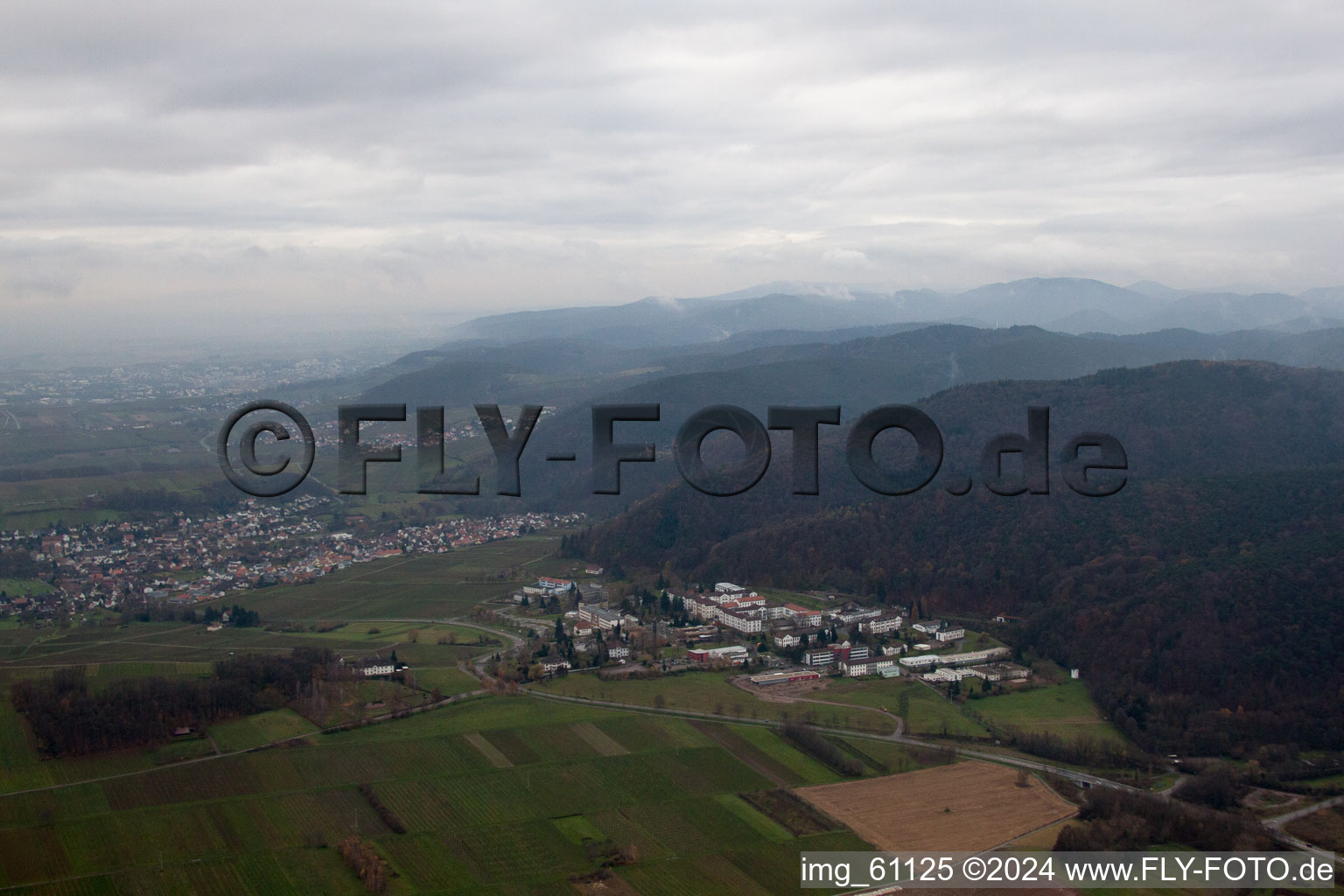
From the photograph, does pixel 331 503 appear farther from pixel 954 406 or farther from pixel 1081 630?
pixel 1081 630

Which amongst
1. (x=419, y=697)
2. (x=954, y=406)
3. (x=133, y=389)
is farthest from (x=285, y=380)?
(x=419, y=697)

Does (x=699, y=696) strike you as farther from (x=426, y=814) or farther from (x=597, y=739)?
(x=426, y=814)

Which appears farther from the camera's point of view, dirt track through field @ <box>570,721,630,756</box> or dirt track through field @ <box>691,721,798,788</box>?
dirt track through field @ <box>570,721,630,756</box>

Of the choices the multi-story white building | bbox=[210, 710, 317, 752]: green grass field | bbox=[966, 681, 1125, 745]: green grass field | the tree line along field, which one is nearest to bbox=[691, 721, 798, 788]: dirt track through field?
the tree line along field

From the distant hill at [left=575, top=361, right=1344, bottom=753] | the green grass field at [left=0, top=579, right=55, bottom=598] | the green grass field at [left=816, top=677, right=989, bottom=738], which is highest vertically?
the distant hill at [left=575, top=361, right=1344, bottom=753]

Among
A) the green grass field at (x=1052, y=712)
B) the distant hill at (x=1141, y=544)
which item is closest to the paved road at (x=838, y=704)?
the green grass field at (x=1052, y=712)

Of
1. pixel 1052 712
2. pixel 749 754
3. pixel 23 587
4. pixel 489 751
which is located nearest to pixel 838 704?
pixel 749 754

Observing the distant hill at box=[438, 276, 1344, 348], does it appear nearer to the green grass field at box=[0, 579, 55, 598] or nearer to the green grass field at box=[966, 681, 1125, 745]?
the green grass field at box=[0, 579, 55, 598]

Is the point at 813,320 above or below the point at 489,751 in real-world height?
above
